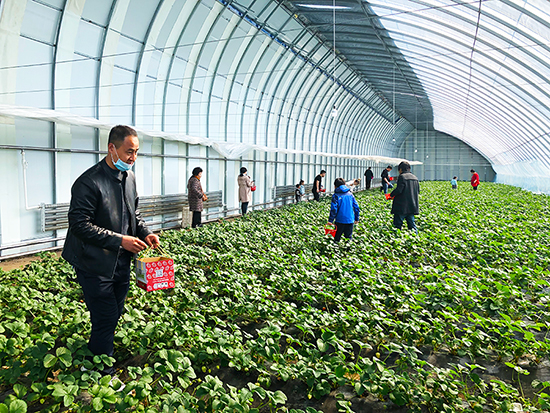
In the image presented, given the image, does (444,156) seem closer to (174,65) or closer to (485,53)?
(485,53)

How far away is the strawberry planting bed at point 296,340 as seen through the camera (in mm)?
3012

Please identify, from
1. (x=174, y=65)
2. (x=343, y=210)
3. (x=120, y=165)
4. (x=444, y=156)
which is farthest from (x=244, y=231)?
(x=444, y=156)

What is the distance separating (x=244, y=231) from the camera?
31.9 ft

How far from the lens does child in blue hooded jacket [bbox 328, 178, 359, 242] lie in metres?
8.18

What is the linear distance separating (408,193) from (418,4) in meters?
6.91

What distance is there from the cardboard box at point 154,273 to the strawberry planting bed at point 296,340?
19.6 inches

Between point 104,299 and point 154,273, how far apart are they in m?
0.52

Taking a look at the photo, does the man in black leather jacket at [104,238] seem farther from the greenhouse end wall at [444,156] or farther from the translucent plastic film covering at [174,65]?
the greenhouse end wall at [444,156]

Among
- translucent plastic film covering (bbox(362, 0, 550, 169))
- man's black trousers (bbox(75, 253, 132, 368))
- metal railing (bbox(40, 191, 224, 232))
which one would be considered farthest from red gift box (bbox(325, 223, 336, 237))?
translucent plastic film covering (bbox(362, 0, 550, 169))

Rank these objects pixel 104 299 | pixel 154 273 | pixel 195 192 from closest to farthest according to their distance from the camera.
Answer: pixel 104 299
pixel 154 273
pixel 195 192

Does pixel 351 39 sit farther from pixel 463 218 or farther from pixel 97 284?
pixel 97 284

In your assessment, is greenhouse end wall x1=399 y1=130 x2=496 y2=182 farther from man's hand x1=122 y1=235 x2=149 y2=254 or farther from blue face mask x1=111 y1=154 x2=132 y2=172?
man's hand x1=122 y1=235 x2=149 y2=254

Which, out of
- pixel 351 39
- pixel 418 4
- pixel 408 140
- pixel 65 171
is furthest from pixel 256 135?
pixel 408 140

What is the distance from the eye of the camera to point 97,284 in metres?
3.18
